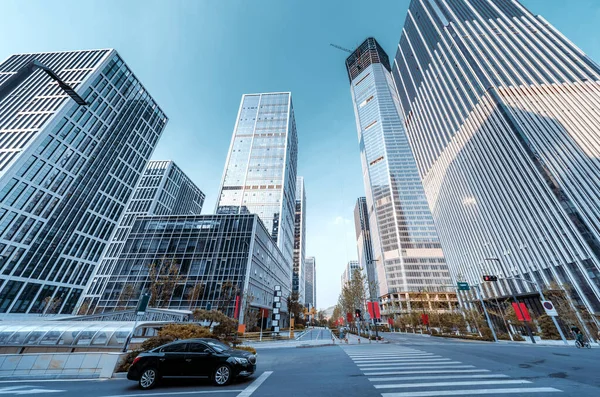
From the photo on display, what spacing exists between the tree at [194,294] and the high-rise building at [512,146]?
5046cm

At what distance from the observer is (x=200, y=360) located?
29.9 feet

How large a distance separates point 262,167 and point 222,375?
271 feet

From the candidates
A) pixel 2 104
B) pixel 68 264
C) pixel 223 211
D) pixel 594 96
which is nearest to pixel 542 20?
pixel 594 96

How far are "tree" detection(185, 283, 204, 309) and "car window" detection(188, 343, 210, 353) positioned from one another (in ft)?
126

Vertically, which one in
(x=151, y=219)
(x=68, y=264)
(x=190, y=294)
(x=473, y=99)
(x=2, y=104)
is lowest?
(x=190, y=294)

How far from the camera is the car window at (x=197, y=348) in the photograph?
30.6ft

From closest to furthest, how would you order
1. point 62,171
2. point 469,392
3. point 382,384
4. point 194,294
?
point 469,392 → point 382,384 → point 194,294 → point 62,171

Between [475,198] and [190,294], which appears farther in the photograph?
[475,198]

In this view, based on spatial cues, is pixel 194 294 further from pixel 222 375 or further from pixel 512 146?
pixel 512 146

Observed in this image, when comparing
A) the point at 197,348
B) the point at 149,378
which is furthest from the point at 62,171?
the point at 197,348

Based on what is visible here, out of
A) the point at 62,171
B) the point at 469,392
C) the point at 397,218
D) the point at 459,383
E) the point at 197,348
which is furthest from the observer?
the point at 397,218

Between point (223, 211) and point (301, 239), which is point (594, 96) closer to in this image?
point (223, 211)

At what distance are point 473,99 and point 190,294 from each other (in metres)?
80.8

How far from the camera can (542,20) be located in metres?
61.4
